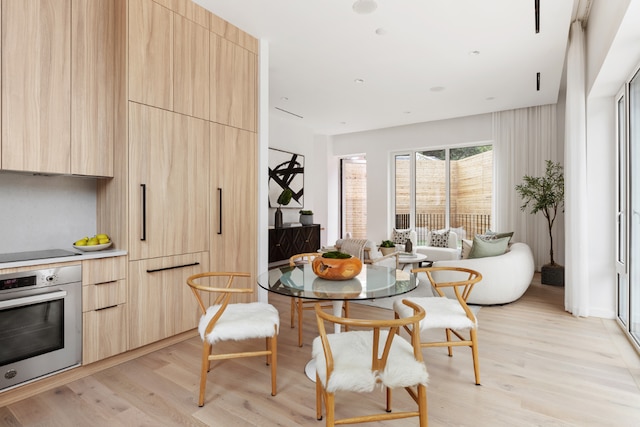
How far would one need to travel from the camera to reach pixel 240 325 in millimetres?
2027

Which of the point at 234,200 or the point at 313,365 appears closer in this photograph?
the point at 313,365

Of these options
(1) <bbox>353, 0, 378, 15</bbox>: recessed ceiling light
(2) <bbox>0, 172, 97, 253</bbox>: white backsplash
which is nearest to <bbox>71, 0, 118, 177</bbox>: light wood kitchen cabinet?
(2) <bbox>0, 172, 97, 253</bbox>: white backsplash

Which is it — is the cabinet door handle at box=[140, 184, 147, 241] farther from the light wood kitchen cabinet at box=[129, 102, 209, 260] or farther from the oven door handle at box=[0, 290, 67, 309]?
the oven door handle at box=[0, 290, 67, 309]

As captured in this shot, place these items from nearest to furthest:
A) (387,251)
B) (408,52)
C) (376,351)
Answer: (376,351) < (408,52) < (387,251)

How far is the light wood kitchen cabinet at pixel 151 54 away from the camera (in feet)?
8.40

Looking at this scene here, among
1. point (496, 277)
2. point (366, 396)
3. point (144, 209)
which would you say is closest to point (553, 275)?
point (496, 277)

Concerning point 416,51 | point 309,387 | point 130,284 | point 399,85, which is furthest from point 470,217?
point 130,284

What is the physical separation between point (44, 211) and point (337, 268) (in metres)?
2.30

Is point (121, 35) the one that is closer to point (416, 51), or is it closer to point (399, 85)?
point (416, 51)

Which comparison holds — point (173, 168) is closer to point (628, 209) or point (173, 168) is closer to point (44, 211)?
point (44, 211)

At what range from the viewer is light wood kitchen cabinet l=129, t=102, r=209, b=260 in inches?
102

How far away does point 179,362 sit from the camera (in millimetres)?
2562

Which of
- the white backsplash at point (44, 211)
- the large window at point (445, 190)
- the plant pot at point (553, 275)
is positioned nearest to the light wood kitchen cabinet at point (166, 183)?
the white backsplash at point (44, 211)

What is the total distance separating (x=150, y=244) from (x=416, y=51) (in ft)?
11.0
